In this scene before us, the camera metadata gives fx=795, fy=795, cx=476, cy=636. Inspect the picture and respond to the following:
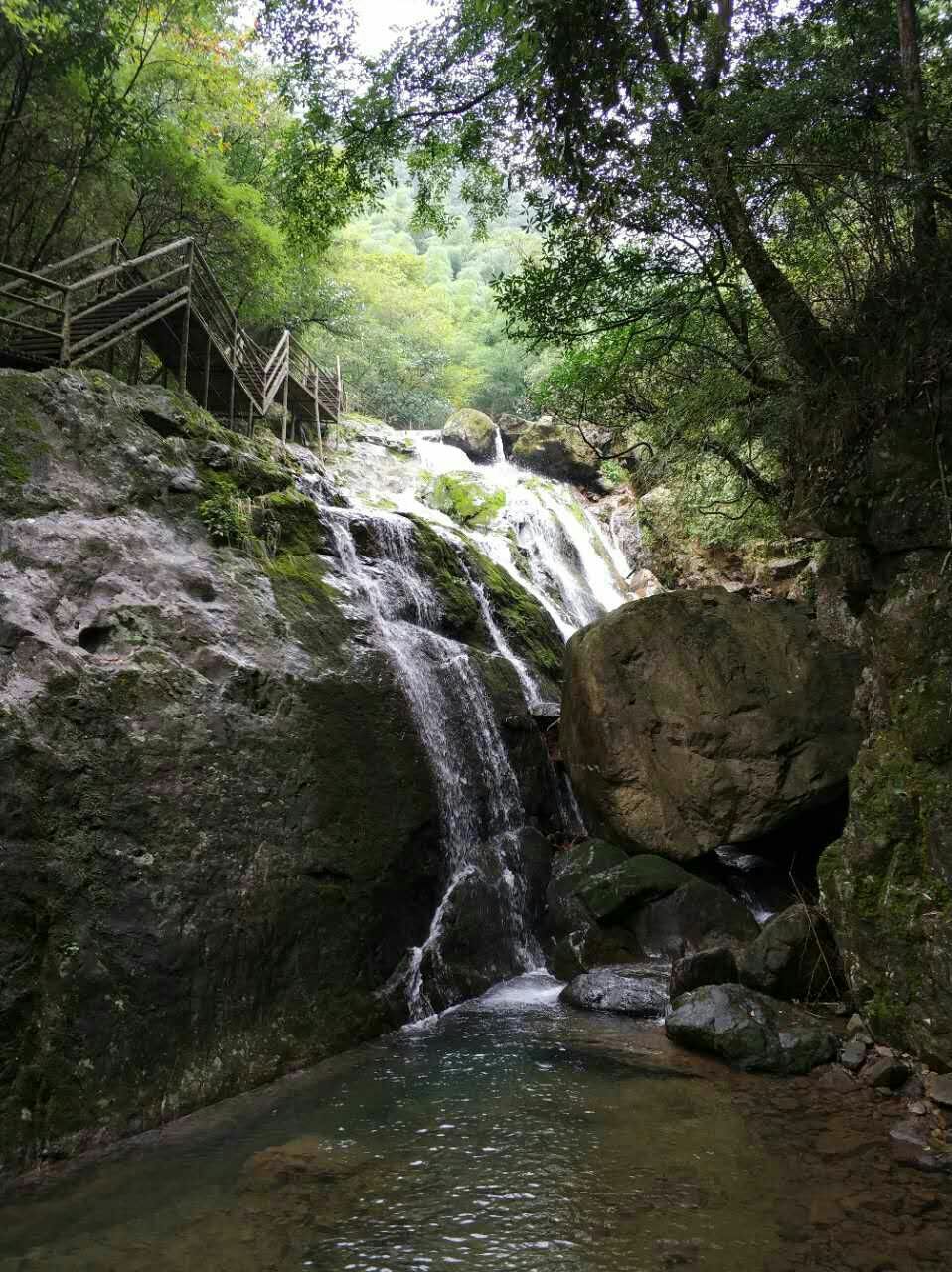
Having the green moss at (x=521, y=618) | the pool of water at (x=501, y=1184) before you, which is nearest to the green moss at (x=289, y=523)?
the green moss at (x=521, y=618)

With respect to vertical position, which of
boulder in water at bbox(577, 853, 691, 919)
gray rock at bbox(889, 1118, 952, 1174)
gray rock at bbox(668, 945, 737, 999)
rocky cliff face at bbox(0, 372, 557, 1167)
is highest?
rocky cliff face at bbox(0, 372, 557, 1167)

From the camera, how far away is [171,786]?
17.9ft

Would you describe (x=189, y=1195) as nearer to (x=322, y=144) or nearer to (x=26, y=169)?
(x=322, y=144)

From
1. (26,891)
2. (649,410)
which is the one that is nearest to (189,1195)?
(26,891)

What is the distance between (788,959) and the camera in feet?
20.5

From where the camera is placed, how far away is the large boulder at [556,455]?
2356cm

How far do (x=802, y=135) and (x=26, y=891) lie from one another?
23.3 ft

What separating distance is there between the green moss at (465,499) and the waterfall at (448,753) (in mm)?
7883

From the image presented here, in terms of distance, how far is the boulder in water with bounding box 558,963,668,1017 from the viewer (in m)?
6.48

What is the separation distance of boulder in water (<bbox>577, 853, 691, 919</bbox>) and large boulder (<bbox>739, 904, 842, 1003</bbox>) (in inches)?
54.9

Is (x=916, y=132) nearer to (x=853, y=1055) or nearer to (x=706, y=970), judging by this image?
(x=853, y=1055)

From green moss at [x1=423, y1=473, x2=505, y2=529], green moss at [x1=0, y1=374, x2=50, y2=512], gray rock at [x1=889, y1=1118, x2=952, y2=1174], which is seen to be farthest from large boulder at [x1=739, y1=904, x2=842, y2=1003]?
green moss at [x1=423, y1=473, x2=505, y2=529]

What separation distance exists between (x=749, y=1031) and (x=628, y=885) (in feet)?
8.21

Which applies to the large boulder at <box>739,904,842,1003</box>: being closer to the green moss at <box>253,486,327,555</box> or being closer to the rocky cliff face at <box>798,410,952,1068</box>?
the rocky cliff face at <box>798,410,952,1068</box>
